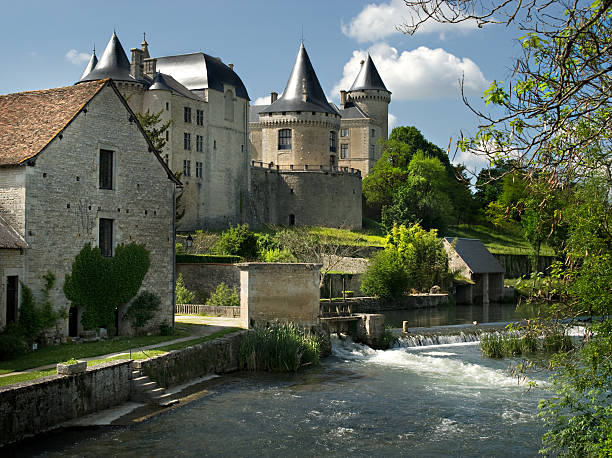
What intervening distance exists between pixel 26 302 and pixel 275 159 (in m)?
43.3

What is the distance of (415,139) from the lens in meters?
66.8

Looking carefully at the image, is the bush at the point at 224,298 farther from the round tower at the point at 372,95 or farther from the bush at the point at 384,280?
the round tower at the point at 372,95

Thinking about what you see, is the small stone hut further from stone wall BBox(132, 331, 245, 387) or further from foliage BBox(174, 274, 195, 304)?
stone wall BBox(132, 331, 245, 387)

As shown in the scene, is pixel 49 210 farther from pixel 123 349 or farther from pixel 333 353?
pixel 333 353

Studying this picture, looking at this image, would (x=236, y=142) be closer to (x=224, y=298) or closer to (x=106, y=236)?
(x=224, y=298)

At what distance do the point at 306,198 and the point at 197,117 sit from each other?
13.6 m

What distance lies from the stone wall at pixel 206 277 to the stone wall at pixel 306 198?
25542 millimetres

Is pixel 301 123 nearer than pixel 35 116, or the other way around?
pixel 35 116

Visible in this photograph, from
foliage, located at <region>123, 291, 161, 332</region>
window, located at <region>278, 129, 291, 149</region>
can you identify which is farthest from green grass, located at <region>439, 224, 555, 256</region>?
foliage, located at <region>123, 291, 161, 332</region>

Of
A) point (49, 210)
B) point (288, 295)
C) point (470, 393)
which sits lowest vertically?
point (470, 393)

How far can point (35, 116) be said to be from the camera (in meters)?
18.9

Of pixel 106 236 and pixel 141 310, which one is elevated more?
pixel 106 236

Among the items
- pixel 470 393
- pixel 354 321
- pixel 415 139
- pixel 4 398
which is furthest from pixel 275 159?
pixel 4 398

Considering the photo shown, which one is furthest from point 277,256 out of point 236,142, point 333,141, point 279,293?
point 333,141
